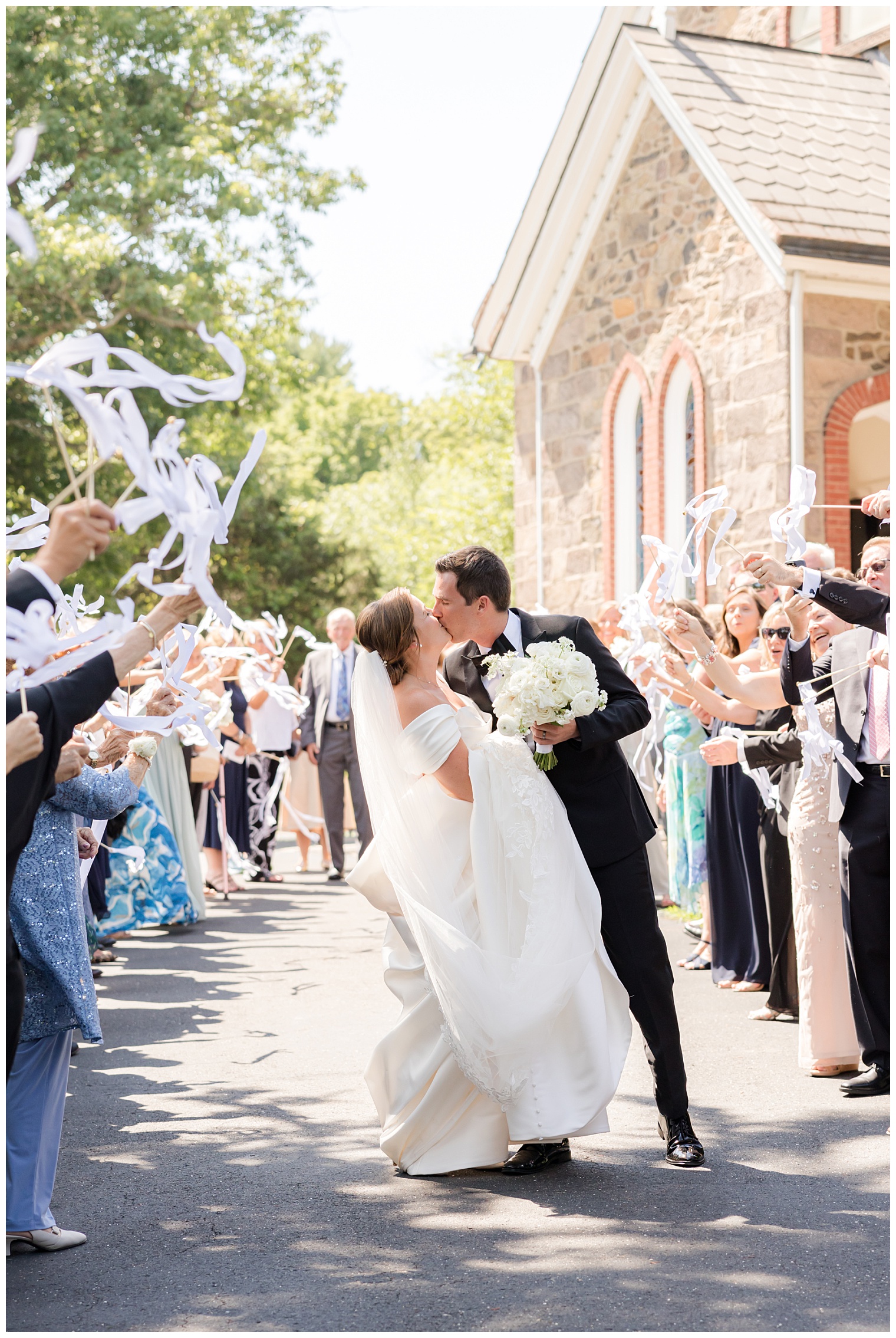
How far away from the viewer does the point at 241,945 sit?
1052 centimetres

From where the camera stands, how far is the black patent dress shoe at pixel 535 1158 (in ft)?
16.5

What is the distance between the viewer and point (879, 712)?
19.4ft

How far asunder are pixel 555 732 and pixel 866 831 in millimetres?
1866

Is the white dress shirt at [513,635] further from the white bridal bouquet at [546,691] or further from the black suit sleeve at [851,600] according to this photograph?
the black suit sleeve at [851,600]

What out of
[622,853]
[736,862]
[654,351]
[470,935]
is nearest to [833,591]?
[622,853]

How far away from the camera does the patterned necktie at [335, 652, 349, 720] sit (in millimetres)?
14445

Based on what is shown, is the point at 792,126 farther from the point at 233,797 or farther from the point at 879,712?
the point at 879,712

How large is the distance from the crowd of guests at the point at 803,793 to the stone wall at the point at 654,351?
19.6ft

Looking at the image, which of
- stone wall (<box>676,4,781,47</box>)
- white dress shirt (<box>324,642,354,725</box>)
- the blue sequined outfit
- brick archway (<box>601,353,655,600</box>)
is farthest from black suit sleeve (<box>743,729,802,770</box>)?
stone wall (<box>676,4,781,47</box>)

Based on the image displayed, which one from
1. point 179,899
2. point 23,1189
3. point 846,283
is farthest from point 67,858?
point 846,283

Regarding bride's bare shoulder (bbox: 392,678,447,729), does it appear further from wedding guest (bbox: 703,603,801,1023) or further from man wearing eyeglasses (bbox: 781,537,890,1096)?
wedding guest (bbox: 703,603,801,1023)

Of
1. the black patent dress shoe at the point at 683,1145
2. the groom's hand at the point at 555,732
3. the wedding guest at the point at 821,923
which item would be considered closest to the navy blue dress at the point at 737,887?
the wedding guest at the point at 821,923

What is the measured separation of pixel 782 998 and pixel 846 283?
8.74m

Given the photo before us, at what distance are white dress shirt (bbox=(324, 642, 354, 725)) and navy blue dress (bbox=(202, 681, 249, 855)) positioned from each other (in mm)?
882
